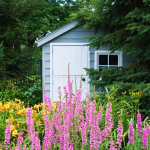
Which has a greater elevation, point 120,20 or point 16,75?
point 120,20

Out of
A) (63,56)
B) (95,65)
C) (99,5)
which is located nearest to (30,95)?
(63,56)

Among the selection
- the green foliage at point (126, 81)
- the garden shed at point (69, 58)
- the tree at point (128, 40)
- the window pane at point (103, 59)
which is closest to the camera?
the green foliage at point (126, 81)

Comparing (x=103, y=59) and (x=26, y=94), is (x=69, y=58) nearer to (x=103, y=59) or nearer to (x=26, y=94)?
(x=103, y=59)

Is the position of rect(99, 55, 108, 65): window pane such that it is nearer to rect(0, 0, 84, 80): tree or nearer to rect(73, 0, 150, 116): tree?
rect(73, 0, 150, 116): tree

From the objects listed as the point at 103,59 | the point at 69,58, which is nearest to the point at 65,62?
the point at 69,58

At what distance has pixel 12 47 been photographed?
290 inches

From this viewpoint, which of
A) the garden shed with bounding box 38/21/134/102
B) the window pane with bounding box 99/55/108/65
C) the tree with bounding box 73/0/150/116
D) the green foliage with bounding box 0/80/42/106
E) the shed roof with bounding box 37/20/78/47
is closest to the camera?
the tree with bounding box 73/0/150/116

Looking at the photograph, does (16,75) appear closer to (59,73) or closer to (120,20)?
(59,73)

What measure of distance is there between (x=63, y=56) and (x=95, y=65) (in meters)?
1.08

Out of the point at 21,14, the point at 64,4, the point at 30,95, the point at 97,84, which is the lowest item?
the point at 30,95

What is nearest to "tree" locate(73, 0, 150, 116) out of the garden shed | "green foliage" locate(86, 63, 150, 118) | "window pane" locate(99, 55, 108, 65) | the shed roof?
"green foliage" locate(86, 63, 150, 118)

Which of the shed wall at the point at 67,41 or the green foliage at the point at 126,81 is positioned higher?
the shed wall at the point at 67,41

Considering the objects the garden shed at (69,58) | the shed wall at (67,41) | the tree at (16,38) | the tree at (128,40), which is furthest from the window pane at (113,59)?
the tree at (16,38)

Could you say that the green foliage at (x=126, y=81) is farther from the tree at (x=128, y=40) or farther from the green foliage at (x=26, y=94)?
the green foliage at (x=26, y=94)
